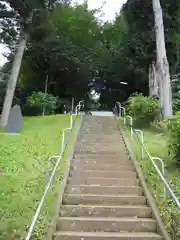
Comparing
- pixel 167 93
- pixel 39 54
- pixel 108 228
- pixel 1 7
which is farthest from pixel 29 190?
pixel 39 54

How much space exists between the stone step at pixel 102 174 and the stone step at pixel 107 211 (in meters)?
1.78

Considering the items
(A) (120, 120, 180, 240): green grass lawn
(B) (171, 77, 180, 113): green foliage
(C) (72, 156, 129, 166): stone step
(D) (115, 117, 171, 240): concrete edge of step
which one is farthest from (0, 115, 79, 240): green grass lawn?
(B) (171, 77, 180, 113): green foliage

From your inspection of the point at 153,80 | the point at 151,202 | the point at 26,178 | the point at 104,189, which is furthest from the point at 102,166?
the point at 153,80

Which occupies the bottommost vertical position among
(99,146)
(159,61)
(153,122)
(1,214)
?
(1,214)

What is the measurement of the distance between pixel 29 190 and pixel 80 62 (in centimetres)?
2040

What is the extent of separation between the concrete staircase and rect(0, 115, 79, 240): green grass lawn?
1.27ft

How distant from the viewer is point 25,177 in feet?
27.7

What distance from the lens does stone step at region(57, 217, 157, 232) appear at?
19.0 ft

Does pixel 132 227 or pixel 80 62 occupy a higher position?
pixel 80 62

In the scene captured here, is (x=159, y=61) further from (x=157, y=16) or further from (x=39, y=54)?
(x=39, y=54)

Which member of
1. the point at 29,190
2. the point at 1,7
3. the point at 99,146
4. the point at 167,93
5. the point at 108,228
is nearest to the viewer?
the point at 108,228

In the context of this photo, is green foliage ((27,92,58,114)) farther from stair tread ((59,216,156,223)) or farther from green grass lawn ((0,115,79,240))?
stair tread ((59,216,156,223))

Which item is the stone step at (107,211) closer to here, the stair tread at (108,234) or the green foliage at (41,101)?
the stair tread at (108,234)

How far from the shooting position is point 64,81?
29.4 meters
